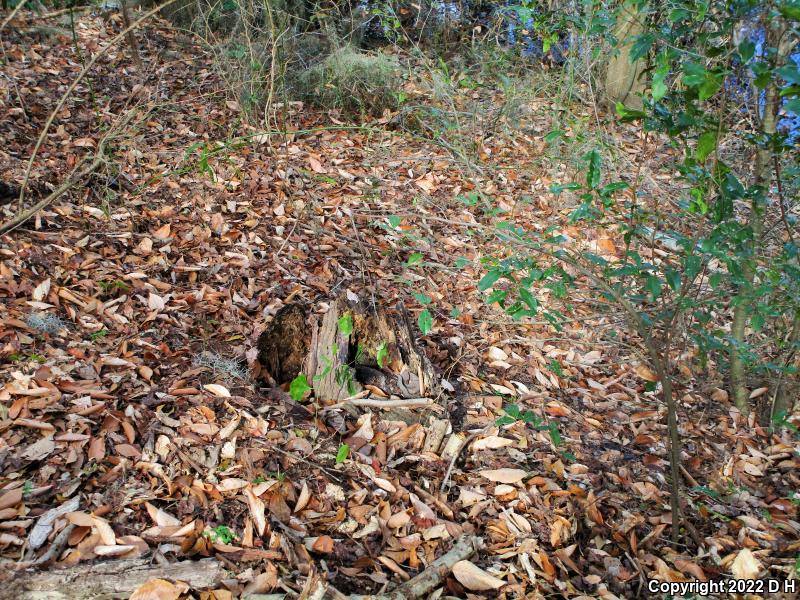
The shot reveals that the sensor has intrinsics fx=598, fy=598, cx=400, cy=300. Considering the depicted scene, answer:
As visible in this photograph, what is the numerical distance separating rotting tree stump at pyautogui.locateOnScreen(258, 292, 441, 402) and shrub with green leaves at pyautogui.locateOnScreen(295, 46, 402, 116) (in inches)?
107

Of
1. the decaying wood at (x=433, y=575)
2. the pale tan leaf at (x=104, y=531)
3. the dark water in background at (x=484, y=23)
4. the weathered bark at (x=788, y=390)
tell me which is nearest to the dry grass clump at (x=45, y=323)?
the pale tan leaf at (x=104, y=531)

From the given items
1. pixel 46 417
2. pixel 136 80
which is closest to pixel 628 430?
pixel 46 417

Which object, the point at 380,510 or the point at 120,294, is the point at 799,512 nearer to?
the point at 380,510

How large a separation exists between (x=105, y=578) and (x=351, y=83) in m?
4.47

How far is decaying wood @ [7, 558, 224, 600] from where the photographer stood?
181cm

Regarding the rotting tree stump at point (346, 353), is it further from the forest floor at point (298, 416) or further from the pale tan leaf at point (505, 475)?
the pale tan leaf at point (505, 475)

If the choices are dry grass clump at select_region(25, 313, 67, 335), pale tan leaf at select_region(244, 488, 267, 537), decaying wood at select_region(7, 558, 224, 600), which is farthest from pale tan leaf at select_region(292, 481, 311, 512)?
dry grass clump at select_region(25, 313, 67, 335)

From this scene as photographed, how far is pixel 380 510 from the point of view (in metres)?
2.42

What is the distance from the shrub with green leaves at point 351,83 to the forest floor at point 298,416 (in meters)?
0.93

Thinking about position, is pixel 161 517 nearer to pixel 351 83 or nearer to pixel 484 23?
pixel 351 83

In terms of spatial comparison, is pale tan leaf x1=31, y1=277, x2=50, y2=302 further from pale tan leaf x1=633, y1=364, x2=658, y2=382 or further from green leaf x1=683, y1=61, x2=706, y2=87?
pale tan leaf x1=633, y1=364, x2=658, y2=382

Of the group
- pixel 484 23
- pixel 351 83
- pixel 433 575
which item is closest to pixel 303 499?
pixel 433 575

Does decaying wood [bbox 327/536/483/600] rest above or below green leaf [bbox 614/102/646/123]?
below

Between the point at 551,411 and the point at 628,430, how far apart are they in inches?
16.5
